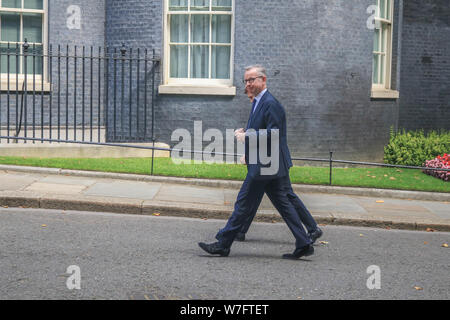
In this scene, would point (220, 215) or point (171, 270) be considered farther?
point (220, 215)

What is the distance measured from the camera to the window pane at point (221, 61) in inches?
511

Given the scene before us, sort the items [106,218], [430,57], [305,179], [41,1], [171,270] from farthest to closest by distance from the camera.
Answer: [430,57], [41,1], [305,179], [106,218], [171,270]

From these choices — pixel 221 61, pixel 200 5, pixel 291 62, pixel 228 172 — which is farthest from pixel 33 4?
pixel 228 172

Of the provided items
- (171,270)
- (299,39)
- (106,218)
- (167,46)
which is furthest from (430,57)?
(171,270)

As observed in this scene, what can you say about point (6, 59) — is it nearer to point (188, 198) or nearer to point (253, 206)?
point (188, 198)

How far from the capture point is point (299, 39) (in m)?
12.7

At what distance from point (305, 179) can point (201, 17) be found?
4.25 meters

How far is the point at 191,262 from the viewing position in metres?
6.20

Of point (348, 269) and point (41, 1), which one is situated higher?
point (41, 1)

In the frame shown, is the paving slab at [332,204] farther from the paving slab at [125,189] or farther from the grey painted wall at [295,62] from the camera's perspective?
the grey painted wall at [295,62]

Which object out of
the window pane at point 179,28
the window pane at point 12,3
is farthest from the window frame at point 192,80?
the window pane at point 12,3

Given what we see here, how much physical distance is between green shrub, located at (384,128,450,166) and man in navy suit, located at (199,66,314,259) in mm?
7977

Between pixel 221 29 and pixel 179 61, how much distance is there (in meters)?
1.09

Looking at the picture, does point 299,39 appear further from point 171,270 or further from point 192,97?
point 171,270
